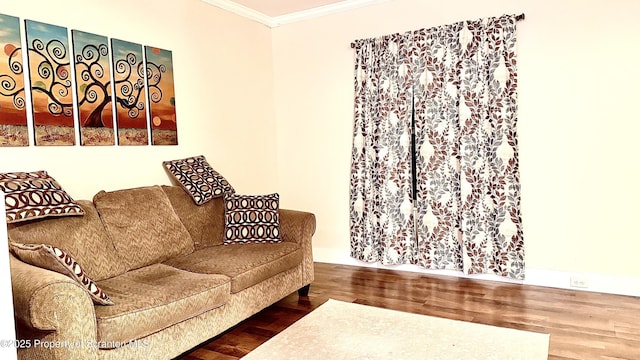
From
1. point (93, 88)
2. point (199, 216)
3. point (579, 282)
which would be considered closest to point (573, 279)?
point (579, 282)

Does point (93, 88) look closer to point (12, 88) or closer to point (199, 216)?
point (12, 88)

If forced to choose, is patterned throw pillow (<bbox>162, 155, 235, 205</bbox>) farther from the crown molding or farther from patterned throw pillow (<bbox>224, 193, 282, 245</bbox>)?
the crown molding

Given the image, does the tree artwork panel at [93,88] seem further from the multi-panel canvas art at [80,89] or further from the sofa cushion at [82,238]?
the sofa cushion at [82,238]

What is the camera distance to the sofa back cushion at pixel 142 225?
2832 mm

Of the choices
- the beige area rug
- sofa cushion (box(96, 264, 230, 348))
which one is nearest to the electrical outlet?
the beige area rug

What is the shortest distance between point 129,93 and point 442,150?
2648mm

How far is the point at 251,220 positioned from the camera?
349 cm

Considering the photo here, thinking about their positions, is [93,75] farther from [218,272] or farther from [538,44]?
[538,44]

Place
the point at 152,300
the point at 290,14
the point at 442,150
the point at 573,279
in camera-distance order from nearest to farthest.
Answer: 1. the point at 152,300
2. the point at 573,279
3. the point at 442,150
4. the point at 290,14

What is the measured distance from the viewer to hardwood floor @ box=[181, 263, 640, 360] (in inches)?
103

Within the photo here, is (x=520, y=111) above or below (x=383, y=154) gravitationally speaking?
above

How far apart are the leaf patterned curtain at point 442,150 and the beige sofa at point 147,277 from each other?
3.51 feet

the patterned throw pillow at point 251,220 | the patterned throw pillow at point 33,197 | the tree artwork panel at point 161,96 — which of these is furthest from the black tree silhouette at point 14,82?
the patterned throw pillow at point 251,220

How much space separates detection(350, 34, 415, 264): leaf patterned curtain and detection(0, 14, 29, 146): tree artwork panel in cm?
275
